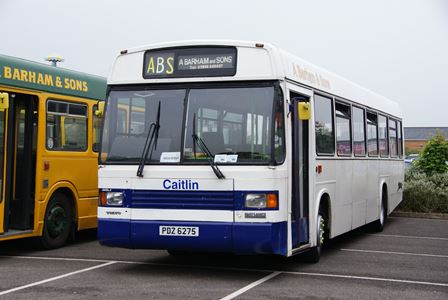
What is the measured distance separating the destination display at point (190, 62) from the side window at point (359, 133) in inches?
170

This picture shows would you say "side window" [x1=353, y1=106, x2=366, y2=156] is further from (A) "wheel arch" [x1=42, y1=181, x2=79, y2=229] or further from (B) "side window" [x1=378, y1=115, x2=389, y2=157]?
(A) "wheel arch" [x1=42, y1=181, x2=79, y2=229]

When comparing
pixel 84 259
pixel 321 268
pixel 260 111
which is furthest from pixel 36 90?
pixel 321 268

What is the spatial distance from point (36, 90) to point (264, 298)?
18.1 feet

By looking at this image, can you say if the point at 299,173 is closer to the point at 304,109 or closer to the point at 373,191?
the point at 304,109

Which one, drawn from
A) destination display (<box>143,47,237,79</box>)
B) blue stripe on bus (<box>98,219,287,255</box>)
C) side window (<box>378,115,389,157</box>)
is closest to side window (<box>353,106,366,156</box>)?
side window (<box>378,115,389,157</box>)

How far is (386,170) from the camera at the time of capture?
1519 centimetres

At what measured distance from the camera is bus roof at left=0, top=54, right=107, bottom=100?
1029 centimetres

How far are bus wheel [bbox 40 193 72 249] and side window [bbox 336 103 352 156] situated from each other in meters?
4.70

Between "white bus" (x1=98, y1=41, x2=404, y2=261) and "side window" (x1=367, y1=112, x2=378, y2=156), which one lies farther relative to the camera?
"side window" (x1=367, y1=112, x2=378, y2=156)

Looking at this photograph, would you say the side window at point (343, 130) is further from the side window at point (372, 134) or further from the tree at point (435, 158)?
the tree at point (435, 158)

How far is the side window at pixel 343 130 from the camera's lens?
442 inches

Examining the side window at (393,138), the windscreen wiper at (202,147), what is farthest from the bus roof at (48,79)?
the side window at (393,138)

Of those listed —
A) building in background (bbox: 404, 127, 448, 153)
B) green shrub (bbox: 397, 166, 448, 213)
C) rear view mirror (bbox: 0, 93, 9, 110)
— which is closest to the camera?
rear view mirror (bbox: 0, 93, 9, 110)

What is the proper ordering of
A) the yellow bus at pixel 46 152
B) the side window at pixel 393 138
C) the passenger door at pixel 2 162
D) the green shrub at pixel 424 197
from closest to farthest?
1. the passenger door at pixel 2 162
2. the yellow bus at pixel 46 152
3. the side window at pixel 393 138
4. the green shrub at pixel 424 197
